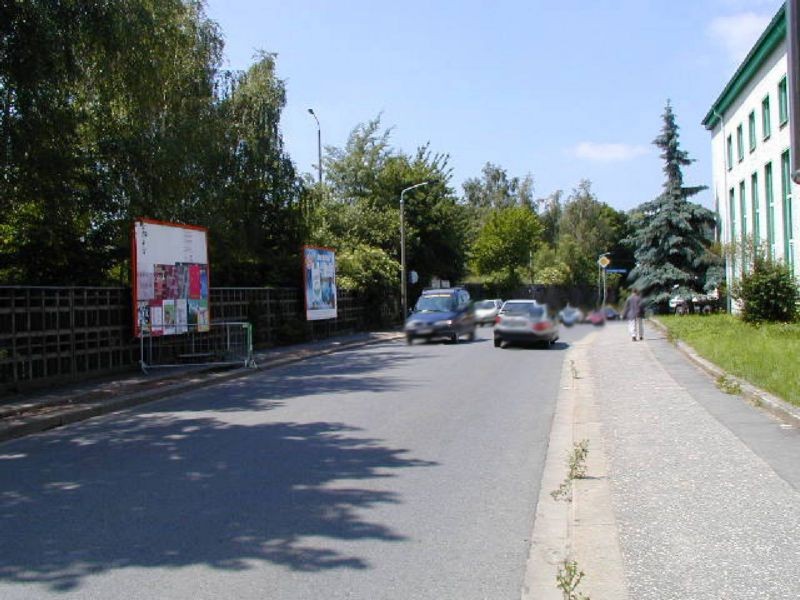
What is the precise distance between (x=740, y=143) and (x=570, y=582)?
36.4 m

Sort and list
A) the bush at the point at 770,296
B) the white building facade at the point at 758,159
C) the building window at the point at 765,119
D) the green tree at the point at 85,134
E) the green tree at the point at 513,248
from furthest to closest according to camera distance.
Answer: the building window at the point at 765,119 < the white building facade at the point at 758,159 < the bush at the point at 770,296 < the green tree at the point at 85,134 < the green tree at the point at 513,248

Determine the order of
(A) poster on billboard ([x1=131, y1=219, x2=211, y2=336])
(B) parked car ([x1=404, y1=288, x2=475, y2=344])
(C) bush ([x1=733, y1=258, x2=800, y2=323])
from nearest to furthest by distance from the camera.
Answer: (B) parked car ([x1=404, y1=288, x2=475, y2=344])
(A) poster on billboard ([x1=131, y1=219, x2=211, y2=336])
(C) bush ([x1=733, y1=258, x2=800, y2=323])

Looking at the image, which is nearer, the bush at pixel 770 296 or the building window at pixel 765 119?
the bush at pixel 770 296

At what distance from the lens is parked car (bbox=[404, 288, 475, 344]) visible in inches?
280

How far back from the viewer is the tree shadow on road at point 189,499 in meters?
5.28

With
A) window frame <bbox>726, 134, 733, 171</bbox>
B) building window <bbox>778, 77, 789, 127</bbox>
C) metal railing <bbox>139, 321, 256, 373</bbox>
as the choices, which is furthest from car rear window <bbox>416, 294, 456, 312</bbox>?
window frame <bbox>726, 134, 733, 171</bbox>

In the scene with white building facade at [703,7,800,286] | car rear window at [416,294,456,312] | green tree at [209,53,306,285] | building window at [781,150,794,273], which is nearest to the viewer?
car rear window at [416,294,456,312]

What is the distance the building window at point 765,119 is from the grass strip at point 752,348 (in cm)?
1140

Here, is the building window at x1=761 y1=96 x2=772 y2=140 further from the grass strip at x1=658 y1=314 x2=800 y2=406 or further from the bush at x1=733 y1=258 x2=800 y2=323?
the grass strip at x1=658 y1=314 x2=800 y2=406

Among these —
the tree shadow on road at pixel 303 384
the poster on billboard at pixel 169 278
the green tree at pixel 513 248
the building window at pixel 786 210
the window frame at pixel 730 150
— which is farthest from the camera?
the window frame at pixel 730 150

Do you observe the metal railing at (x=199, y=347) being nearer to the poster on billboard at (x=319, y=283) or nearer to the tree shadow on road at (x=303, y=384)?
the tree shadow on road at (x=303, y=384)

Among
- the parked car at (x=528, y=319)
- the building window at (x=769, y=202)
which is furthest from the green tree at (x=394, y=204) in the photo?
the parked car at (x=528, y=319)

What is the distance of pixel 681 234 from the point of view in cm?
2353

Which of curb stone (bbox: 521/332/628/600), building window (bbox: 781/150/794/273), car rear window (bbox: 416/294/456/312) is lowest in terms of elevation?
curb stone (bbox: 521/332/628/600)
